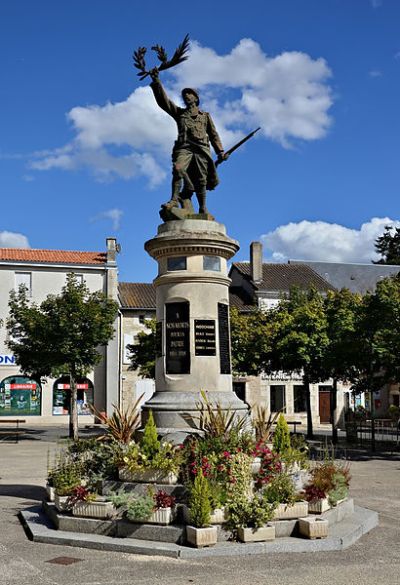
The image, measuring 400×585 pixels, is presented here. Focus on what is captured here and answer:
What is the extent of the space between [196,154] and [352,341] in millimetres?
11984

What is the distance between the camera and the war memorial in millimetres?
8078

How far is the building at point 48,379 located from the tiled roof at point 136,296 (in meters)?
4.36

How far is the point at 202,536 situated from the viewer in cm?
777

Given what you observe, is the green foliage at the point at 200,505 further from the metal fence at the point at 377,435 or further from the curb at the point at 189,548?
the metal fence at the point at 377,435

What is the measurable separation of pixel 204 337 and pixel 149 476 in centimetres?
299

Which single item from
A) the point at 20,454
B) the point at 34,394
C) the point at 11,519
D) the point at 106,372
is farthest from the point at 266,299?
the point at 11,519

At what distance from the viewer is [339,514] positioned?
368 inches

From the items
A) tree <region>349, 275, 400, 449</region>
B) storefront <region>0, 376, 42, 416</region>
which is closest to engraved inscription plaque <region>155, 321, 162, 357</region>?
tree <region>349, 275, 400, 449</region>

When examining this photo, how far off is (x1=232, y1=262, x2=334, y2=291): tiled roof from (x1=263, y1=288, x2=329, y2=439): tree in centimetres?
1799

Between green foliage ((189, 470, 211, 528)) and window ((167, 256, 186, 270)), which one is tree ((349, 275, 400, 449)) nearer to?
window ((167, 256, 186, 270))

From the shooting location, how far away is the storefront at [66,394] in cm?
3969

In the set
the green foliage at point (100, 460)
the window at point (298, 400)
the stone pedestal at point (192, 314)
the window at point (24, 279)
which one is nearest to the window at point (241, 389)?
the window at point (298, 400)

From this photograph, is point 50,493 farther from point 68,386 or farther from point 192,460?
point 68,386

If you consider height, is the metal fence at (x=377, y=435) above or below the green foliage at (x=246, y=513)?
below
